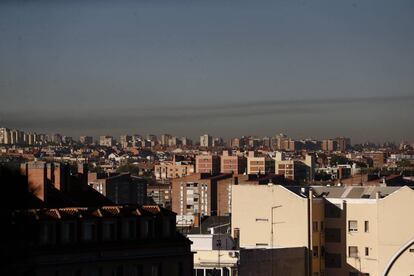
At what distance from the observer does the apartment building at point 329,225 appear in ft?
81.1

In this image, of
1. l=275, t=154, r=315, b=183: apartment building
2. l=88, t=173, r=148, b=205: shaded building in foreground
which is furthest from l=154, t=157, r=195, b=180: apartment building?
l=88, t=173, r=148, b=205: shaded building in foreground

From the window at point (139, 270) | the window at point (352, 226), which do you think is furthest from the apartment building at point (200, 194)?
the window at point (139, 270)

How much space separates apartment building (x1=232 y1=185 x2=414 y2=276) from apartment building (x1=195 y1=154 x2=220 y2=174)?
216 feet

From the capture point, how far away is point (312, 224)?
25.0m

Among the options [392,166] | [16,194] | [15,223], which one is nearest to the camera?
[15,223]

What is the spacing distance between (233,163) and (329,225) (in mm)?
66486

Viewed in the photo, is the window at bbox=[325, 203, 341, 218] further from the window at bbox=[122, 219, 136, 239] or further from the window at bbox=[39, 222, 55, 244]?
the window at bbox=[39, 222, 55, 244]

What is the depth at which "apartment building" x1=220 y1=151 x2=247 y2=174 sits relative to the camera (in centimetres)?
9051

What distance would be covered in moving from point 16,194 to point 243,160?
264 ft

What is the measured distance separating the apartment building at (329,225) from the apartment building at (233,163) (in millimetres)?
63682

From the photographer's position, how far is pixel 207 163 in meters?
93.6

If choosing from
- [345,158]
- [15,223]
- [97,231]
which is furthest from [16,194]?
[345,158]

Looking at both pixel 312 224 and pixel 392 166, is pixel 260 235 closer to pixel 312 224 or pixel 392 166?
pixel 312 224

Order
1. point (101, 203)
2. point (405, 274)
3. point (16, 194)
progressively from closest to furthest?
point (16, 194) < point (101, 203) < point (405, 274)
